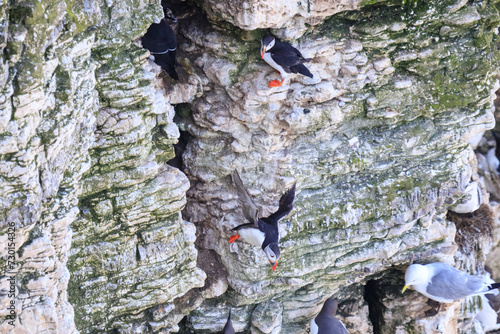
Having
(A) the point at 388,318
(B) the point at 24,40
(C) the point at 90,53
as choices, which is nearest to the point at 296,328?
(A) the point at 388,318

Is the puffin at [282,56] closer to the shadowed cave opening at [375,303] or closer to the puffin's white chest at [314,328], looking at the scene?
the puffin's white chest at [314,328]

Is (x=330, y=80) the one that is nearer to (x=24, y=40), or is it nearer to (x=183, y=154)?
(x=183, y=154)

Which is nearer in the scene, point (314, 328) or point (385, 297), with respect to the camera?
point (314, 328)

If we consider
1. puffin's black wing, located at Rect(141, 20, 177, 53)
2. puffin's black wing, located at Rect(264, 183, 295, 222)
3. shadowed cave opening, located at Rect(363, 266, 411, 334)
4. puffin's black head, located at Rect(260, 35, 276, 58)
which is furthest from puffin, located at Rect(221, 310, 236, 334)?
puffin's black wing, located at Rect(141, 20, 177, 53)

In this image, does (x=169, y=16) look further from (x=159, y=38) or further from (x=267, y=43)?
(x=267, y=43)

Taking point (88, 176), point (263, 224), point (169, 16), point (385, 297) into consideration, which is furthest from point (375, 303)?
point (169, 16)

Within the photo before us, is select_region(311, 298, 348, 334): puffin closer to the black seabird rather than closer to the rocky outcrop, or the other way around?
the rocky outcrop
